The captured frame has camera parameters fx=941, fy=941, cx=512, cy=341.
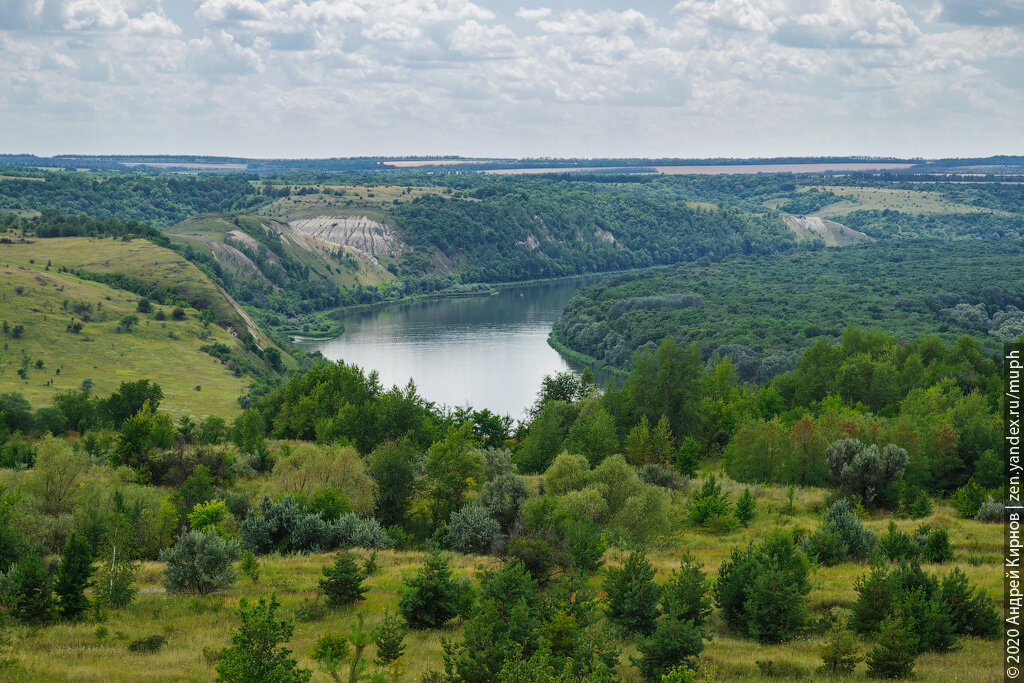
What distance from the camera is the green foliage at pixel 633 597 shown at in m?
23.5

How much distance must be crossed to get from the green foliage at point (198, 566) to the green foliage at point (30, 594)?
392 centimetres

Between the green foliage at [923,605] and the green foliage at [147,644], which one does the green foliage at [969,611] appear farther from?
the green foliage at [147,644]

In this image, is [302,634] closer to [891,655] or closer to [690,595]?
[690,595]

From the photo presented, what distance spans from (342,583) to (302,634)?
7.47 feet

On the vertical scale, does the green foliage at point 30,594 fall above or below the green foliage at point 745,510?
above

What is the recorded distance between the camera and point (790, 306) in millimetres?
141500

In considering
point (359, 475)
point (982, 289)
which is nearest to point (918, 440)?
point (359, 475)

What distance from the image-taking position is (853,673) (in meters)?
20.7

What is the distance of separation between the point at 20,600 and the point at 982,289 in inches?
5913

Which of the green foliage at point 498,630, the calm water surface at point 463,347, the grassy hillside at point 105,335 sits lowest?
the calm water surface at point 463,347

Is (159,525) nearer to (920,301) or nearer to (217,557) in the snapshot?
(217,557)

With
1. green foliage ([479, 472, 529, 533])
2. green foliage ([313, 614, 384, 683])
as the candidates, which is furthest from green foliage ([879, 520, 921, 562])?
green foliage ([313, 614, 384, 683])

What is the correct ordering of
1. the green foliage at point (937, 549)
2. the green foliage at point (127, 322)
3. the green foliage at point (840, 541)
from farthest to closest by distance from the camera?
the green foliage at point (127, 322) → the green foliage at point (840, 541) → the green foliage at point (937, 549)

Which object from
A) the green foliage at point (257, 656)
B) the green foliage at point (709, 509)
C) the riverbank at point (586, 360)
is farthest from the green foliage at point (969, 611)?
the riverbank at point (586, 360)
